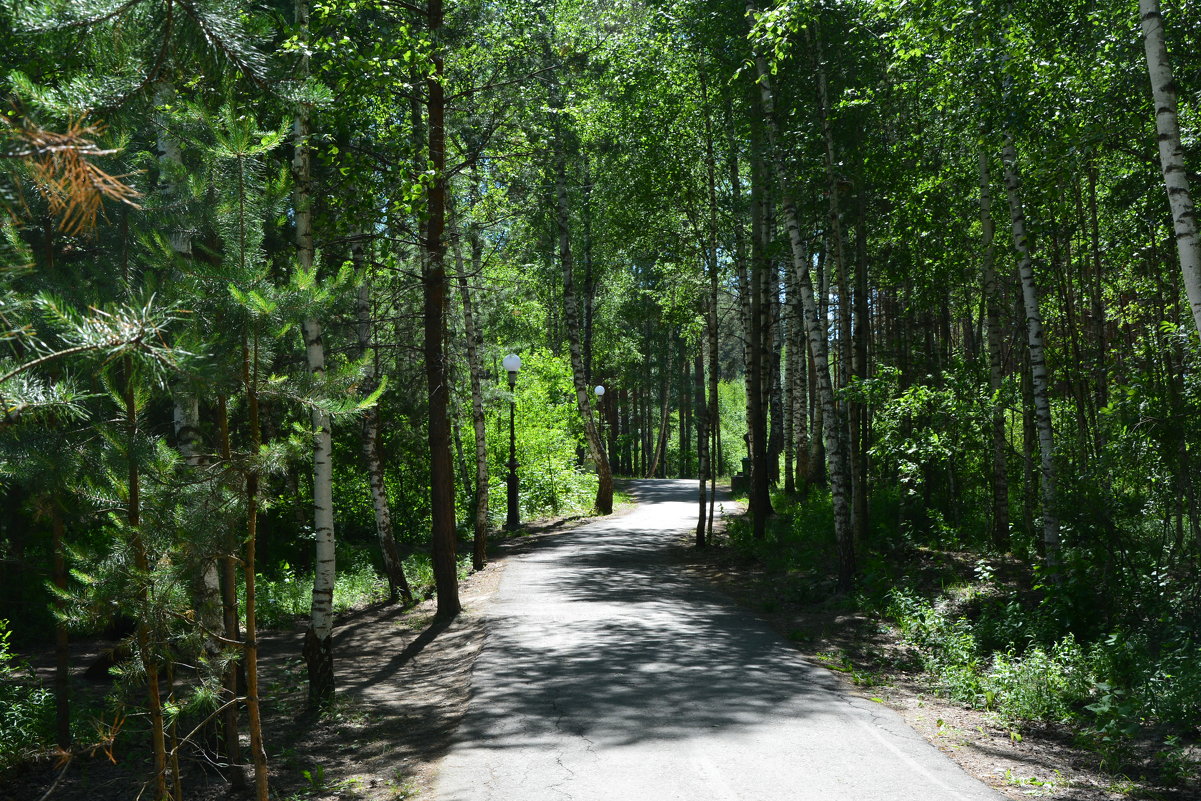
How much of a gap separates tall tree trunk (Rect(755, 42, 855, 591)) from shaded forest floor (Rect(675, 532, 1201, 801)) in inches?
28.5

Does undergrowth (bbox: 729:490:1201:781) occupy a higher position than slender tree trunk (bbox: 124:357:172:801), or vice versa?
slender tree trunk (bbox: 124:357:172:801)

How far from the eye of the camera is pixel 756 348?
1750 centimetres

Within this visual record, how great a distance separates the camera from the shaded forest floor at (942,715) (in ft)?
19.2

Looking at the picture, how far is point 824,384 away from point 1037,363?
132 inches

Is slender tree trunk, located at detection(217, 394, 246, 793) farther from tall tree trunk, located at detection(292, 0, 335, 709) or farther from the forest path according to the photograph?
tall tree trunk, located at detection(292, 0, 335, 709)

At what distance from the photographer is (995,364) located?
12914 mm

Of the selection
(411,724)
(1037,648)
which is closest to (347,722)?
(411,724)

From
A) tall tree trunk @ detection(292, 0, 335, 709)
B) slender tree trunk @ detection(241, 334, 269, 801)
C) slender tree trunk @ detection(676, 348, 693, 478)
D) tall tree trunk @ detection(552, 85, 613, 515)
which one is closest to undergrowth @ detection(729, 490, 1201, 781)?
Answer: slender tree trunk @ detection(241, 334, 269, 801)

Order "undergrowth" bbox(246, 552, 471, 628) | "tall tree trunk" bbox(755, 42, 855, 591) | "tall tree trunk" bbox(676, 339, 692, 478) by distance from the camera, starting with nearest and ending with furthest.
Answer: "tall tree trunk" bbox(755, 42, 855, 591) → "undergrowth" bbox(246, 552, 471, 628) → "tall tree trunk" bbox(676, 339, 692, 478)

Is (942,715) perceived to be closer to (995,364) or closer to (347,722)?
(347,722)

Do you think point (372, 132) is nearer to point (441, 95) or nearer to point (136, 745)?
point (441, 95)

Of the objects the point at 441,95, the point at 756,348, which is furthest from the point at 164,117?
the point at 756,348

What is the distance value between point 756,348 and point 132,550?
46.1 ft

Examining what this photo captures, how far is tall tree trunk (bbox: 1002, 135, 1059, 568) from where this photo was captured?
1005cm
